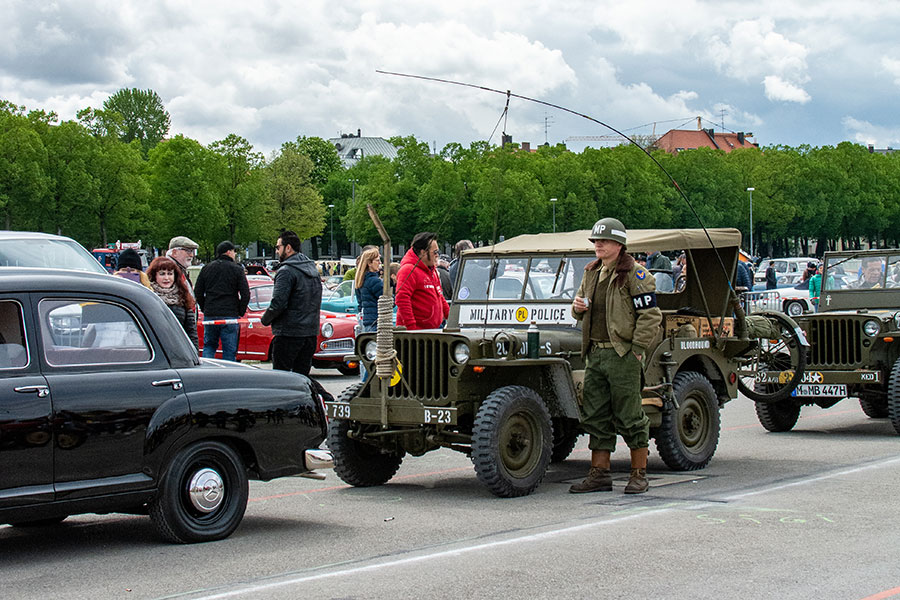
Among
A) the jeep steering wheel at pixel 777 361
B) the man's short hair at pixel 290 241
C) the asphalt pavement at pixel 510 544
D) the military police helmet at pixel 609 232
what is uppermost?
the man's short hair at pixel 290 241

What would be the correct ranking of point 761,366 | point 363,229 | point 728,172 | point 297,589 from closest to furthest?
point 297,589 → point 761,366 → point 363,229 → point 728,172

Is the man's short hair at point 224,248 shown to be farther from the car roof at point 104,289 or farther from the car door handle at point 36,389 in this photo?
the car door handle at point 36,389

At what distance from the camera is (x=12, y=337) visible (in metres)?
6.60

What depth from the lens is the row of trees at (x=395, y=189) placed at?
6569cm

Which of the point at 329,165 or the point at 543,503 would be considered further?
the point at 329,165

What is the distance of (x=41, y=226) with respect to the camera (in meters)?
65.9

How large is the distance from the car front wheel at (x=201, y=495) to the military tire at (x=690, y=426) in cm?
395

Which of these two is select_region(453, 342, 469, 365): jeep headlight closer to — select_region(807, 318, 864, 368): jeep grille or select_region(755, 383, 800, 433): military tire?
select_region(755, 383, 800, 433): military tire

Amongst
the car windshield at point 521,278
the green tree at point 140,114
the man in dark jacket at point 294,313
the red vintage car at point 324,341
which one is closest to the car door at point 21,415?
the car windshield at point 521,278

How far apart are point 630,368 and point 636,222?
3238 inches

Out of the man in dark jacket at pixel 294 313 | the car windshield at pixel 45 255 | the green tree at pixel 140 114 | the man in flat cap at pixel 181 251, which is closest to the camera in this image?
the man in dark jacket at pixel 294 313

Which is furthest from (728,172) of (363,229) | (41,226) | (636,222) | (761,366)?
(761,366)

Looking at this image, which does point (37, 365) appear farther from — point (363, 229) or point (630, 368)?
point (363, 229)

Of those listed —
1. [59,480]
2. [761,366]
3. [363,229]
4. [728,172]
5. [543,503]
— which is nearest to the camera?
[59,480]
